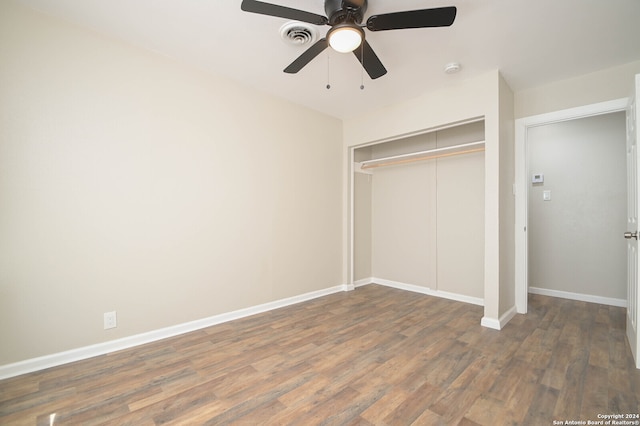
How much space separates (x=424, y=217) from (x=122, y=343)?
3736 mm

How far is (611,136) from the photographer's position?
11.7ft

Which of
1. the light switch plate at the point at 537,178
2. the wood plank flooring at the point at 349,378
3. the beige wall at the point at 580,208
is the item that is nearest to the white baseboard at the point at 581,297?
the beige wall at the point at 580,208

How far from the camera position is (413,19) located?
66.8 inches

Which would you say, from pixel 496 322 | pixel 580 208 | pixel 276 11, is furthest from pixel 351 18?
pixel 580 208

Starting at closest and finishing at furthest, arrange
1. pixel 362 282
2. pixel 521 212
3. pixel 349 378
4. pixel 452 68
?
pixel 349 378 < pixel 452 68 < pixel 521 212 < pixel 362 282

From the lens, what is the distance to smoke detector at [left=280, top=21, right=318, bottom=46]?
2.14 meters

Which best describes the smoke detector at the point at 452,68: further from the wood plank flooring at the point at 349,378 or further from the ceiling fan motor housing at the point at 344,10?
the wood plank flooring at the point at 349,378

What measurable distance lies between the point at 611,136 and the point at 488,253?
2.50m

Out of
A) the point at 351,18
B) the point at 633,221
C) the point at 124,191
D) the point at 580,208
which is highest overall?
the point at 351,18

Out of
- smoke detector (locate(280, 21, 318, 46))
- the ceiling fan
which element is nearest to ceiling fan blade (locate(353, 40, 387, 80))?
the ceiling fan

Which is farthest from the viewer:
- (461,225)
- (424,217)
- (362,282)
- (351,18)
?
(362,282)

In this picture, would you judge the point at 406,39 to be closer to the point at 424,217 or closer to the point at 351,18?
the point at 351,18

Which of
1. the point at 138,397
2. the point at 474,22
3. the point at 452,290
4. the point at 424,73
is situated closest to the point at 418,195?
the point at 452,290

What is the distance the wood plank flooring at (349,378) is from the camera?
1.58 m
